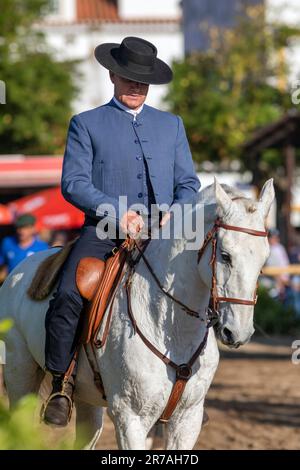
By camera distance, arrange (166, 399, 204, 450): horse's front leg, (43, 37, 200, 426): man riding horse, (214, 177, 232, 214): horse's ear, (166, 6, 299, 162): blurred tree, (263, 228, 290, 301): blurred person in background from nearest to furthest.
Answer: (214, 177, 232, 214): horse's ear < (166, 399, 204, 450): horse's front leg < (43, 37, 200, 426): man riding horse < (263, 228, 290, 301): blurred person in background < (166, 6, 299, 162): blurred tree

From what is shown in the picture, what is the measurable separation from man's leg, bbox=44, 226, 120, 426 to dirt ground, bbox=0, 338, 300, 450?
9.38 ft

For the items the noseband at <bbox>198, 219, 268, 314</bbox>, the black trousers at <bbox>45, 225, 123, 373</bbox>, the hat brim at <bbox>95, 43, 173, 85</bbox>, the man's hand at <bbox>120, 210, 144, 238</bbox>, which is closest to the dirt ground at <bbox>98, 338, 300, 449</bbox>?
the black trousers at <bbox>45, 225, 123, 373</bbox>

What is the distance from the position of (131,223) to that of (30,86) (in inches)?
1042

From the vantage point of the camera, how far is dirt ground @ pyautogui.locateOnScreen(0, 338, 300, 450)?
360 inches

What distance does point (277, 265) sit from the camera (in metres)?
20.7

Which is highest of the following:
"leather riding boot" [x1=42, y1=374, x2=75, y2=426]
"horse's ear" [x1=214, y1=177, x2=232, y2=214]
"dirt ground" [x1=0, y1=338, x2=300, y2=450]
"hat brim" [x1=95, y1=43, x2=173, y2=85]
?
"hat brim" [x1=95, y1=43, x2=173, y2=85]

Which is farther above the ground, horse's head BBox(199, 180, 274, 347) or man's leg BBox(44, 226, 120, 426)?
horse's head BBox(199, 180, 274, 347)

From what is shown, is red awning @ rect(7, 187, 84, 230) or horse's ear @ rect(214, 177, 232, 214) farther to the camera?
red awning @ rect(7, 187, 84, 230)

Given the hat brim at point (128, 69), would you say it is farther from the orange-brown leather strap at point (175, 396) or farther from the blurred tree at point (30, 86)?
the blurred tree at point (30, 86)

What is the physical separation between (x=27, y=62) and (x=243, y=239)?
26.9 meters

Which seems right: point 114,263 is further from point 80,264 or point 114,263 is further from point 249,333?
point 249,333

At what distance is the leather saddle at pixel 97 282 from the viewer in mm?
5633

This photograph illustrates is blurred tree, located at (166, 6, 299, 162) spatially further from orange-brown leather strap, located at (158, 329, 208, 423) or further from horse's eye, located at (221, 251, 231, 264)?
horse's eye, located at (221, 251, 231, 264)
